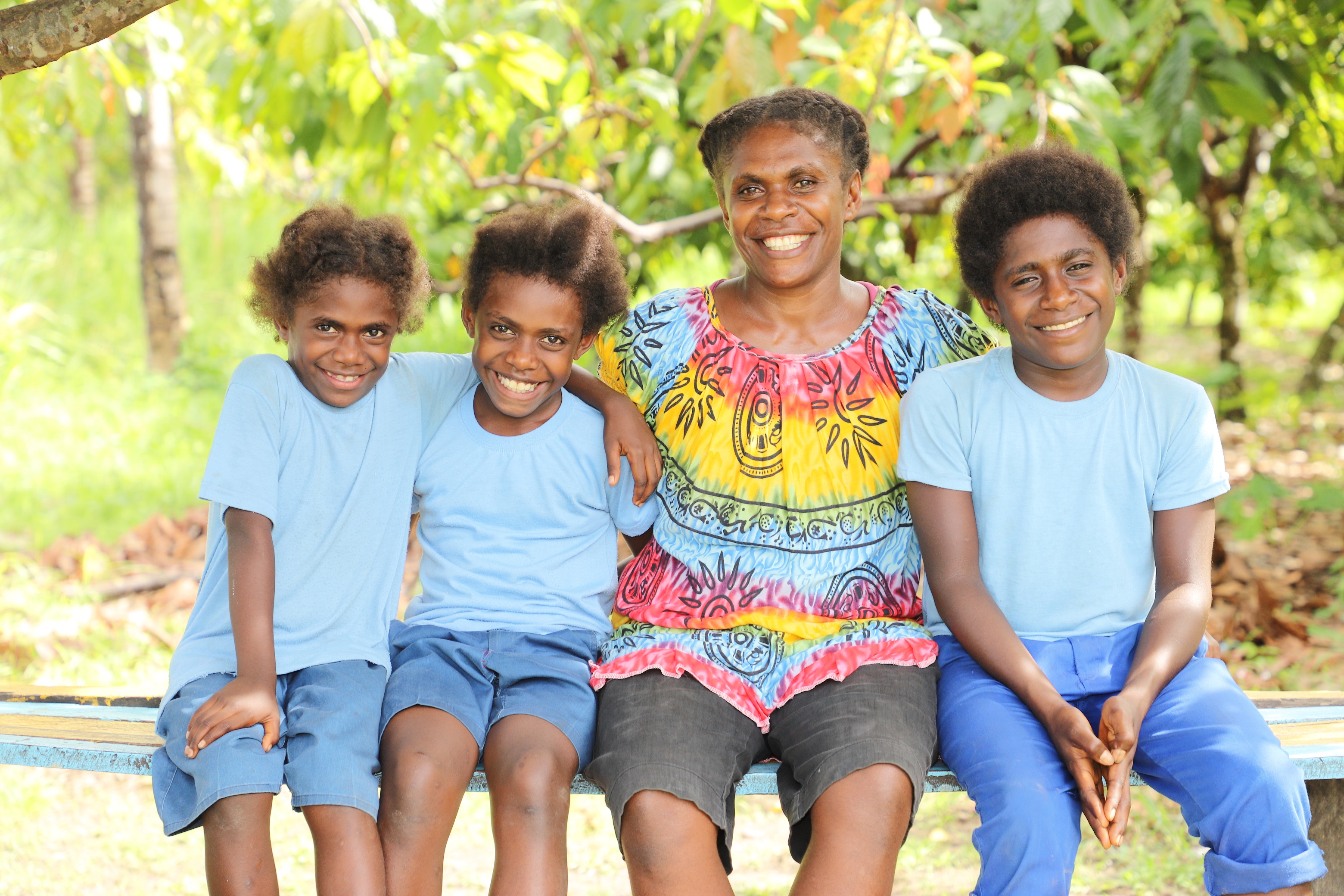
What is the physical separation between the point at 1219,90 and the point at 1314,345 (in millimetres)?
6526

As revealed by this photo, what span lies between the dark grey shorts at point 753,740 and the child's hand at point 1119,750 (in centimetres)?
28

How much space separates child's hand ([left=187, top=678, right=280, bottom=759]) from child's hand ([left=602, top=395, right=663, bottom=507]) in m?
0.71

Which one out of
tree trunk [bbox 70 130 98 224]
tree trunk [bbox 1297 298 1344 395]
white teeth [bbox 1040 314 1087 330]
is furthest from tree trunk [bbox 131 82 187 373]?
tree trunk [bbox 1297 298 1344 395]

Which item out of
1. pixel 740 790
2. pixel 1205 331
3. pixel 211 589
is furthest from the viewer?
pixel 1205 331

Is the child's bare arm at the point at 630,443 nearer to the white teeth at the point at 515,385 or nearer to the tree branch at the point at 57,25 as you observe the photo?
the white teeth at the point at 515,385

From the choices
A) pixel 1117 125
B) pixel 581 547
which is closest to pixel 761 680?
pixel 581 547

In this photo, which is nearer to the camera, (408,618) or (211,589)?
(211,589)

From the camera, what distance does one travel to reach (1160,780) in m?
1.97

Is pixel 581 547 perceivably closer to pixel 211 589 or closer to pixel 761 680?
pixel 761 680

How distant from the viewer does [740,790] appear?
1.99 meters

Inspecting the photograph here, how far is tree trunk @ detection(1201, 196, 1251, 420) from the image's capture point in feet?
17.5

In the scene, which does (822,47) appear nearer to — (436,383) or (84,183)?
(436,383)

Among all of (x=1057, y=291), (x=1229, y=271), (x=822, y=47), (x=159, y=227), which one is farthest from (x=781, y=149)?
(x=159, y=227)

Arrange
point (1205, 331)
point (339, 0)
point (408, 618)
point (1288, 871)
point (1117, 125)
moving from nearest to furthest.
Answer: point (1288, 871) < point (408, 618) < point (339, 0) < point (1117, 125) < point (1205, 331)
